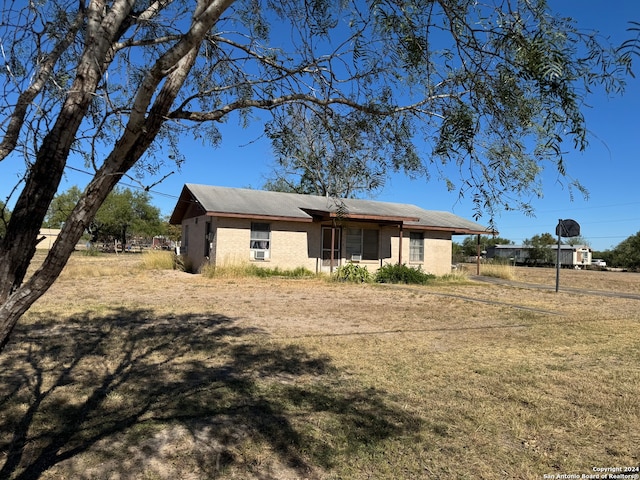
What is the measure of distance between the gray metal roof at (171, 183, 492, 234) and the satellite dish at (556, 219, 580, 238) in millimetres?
3277

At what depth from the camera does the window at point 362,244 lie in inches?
858

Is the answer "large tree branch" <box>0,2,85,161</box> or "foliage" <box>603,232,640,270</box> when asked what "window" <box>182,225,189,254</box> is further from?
"foliage" <box>603,232,640,270</box>

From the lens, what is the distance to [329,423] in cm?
398

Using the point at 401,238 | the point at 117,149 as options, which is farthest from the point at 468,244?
the point at 117,149

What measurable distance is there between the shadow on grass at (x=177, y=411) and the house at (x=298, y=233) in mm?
12096

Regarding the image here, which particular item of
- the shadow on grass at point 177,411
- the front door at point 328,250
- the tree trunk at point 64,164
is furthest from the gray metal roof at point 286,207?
the tree trunk at point 64,164

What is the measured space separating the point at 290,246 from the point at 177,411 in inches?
636

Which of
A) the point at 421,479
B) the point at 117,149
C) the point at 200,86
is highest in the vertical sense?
the point at 200,86

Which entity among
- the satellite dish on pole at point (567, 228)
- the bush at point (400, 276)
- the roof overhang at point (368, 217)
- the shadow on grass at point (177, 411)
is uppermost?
the roof overhang at point (368, 217)

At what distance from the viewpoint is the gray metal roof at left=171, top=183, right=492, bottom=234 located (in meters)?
19.0

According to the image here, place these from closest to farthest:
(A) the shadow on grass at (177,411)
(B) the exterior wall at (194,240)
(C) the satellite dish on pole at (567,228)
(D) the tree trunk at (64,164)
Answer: (D) the tree trunk at (64,164)
(A) the shadow on grass at (177,411)
(C) the satellite dish on pole at (567,228)
(B) the exterior wall at (194,240)

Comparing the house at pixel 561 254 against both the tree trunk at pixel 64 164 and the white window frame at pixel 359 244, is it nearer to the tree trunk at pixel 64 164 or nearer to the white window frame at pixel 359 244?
the white window frame at pixel 359 244

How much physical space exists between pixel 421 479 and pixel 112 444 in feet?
7.39

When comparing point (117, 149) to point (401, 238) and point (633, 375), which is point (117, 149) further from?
point (401, 238)
